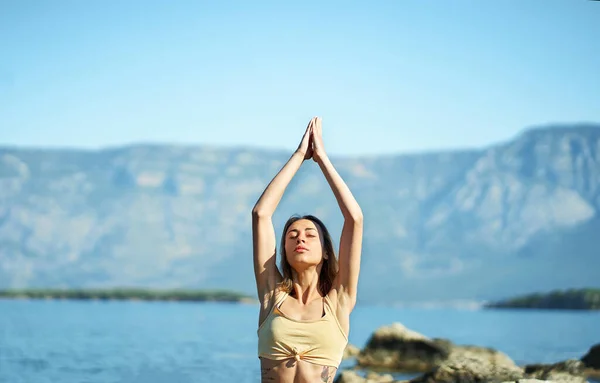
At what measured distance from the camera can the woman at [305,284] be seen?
289 cm

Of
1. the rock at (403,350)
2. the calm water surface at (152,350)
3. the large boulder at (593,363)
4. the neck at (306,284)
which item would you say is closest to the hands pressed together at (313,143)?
the neck at (306,284)

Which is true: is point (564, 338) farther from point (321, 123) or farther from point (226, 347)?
point (321, 123)

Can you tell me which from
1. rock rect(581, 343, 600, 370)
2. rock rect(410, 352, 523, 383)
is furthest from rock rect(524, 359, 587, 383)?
rock rect(581, 343, 600, 370)

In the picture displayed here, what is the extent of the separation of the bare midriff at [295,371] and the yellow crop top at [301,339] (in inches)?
0.5

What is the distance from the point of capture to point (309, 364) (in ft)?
9.43

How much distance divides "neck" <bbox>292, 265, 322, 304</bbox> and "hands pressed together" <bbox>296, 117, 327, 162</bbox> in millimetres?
332

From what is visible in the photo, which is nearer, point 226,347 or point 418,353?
point 418,353

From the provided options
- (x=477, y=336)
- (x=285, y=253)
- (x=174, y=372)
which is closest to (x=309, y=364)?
(x=285, y=253)

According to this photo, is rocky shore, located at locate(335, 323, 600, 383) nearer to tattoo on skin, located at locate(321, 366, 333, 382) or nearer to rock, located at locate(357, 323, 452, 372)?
rock, located at locate(357, 323, 452, 372)

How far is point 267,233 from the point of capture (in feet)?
9.93

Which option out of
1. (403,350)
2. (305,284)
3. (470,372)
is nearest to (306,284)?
(305,284)

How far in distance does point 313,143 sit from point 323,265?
0.36 metres

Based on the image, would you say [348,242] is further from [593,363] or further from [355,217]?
[593,363]

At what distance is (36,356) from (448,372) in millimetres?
13156
